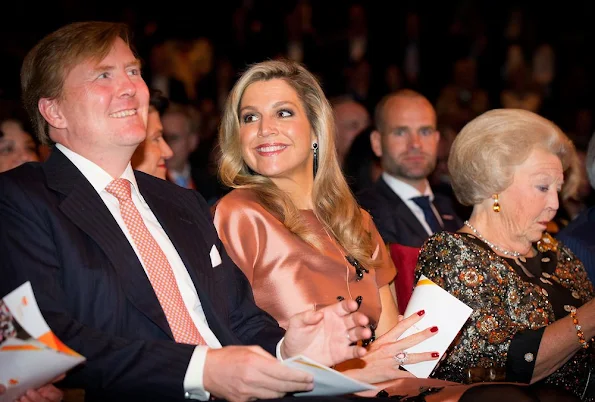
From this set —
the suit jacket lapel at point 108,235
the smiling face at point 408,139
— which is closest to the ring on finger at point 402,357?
the suit jacket lapel at point 108,235

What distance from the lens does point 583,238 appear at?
381cm

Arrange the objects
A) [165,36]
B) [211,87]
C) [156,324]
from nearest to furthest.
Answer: [156,324]
[211,87]
[165,36]

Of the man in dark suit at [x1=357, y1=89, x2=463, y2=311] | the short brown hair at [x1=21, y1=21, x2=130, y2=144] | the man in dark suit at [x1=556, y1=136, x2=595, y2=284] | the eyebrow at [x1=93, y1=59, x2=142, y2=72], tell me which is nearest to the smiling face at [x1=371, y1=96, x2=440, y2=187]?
the man in dark suit at [x1=357, y1=89, x2=463, y2=311]

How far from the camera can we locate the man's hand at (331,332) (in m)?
2.14

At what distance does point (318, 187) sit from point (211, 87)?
18.2ft

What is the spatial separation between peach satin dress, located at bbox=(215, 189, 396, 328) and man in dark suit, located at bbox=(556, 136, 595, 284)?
1273mm

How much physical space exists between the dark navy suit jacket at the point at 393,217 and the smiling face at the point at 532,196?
1148 millimetres

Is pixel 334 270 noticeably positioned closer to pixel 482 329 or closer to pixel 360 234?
pixel 360 234

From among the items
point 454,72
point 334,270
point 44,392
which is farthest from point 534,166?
point 454,72

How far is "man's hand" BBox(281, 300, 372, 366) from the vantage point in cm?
214

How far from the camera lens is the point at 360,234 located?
3.21 m

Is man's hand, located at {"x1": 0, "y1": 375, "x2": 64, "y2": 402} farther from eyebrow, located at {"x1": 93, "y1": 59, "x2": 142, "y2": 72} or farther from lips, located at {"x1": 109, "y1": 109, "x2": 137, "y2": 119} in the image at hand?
eyebrow, located at {"x1": 93, "y1": 59, "x2": 142, "y2": 72}

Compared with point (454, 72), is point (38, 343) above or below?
below

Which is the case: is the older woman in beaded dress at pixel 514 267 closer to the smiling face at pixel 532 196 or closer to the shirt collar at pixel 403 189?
the smiling face at pixel 532 196
